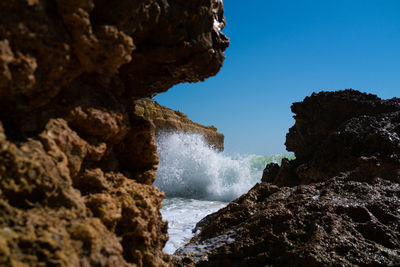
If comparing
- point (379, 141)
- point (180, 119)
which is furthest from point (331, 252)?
point (180, 119)

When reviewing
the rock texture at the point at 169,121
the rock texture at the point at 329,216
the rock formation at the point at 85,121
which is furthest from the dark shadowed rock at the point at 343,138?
the rock texture at the point at 169,121

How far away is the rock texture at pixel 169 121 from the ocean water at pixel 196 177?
3953mm

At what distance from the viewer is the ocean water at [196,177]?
28.8 ft

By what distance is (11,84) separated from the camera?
1204 millimetres

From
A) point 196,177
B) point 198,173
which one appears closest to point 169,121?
point 198,173

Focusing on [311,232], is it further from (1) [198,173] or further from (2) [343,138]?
(1) [198,173]

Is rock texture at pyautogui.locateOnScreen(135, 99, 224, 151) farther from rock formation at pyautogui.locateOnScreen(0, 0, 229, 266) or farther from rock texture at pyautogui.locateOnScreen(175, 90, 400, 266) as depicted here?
rock formation at pyautogui.locateOnScreen(0, 0, 229, 266)

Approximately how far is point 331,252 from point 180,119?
21.0 metres

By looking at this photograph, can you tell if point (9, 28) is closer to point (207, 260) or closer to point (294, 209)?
point (207, 260)

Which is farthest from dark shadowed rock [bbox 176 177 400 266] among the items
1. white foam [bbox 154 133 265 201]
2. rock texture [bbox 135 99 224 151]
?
rock texture [bbox 135 99 224 151]

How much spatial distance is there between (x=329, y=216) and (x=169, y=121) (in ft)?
59.4

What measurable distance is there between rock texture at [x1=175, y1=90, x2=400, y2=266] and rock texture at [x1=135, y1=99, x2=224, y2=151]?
14084mm

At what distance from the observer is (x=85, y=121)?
1.60 meters

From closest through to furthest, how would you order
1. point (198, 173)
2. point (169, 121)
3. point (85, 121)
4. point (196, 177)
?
point (85, 121)
point (196, 177)
point (198, 173)
point (169, 121)
